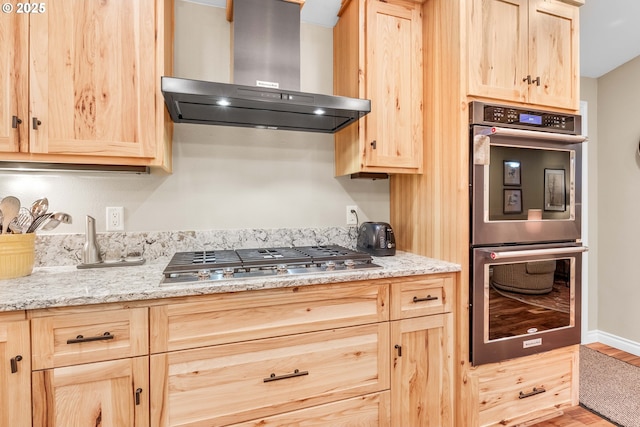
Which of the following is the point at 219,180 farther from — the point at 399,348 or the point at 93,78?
the point at 399,348

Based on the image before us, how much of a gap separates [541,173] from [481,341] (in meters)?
0.97

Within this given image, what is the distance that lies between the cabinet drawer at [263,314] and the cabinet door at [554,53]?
4.82ft

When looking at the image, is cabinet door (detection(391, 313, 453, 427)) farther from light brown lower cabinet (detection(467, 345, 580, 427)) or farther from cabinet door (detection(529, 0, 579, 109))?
cabinet door (detection(529, 0, 579, 109))

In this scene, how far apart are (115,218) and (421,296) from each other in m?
1.62

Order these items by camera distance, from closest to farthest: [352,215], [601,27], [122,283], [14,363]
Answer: [14,363]
[122,283]
[352,215]
[601,27]

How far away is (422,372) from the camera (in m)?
1.59

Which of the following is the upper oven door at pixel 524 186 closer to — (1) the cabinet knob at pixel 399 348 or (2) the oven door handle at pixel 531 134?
(2) the oven door handle at pixel 531 134

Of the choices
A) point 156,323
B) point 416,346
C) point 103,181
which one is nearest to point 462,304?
point 416,346

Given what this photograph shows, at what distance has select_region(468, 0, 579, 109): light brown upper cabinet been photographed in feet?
5.48

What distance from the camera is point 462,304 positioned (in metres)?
1.64

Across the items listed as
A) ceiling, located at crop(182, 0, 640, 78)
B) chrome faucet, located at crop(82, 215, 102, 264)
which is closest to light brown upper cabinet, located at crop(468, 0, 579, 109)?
ceiling, located at crop(182, 0, 640, 78)

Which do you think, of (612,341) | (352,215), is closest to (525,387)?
(352,215)

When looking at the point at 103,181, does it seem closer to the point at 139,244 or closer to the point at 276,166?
the point at 139,244

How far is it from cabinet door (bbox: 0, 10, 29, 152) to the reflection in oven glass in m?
2.21
